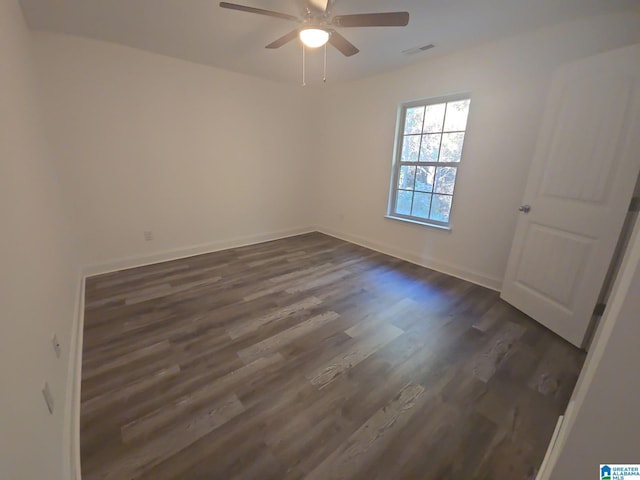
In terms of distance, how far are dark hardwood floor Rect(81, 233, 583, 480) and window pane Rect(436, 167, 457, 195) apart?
4.18ft

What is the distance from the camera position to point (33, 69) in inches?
91.2

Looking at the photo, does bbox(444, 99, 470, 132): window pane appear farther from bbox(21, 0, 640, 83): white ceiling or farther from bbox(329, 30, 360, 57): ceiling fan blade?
bbox(329, 30, 360, 57): ceiling fan blade

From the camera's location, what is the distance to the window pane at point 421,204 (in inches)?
140

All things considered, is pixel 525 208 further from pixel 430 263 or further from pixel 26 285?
pixel 26 285

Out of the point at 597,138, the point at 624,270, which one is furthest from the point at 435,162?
the point at 624,270

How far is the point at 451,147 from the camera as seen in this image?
321 centimetres

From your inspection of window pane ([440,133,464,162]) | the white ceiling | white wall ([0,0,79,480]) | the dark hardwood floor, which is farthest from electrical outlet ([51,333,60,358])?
window pane ([440,133,464,162])

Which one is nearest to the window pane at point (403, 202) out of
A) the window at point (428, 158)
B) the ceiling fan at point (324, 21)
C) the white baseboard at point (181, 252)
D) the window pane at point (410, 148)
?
the window at point (428, 158)

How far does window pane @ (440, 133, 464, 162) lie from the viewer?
3125 millimetres

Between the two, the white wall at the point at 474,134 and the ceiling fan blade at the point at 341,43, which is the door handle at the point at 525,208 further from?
the ceiling fan blade at the point at 341,43

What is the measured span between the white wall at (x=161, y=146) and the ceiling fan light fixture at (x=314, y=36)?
2013mm

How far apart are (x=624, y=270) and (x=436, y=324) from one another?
5.36 ft

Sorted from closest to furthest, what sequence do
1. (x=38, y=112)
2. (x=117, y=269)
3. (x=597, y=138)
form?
1. (x=597, y=138)
2. (x=38, y=112)
3. (x=117, y=269)

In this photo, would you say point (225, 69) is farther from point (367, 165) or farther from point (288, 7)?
point (367, 165)
